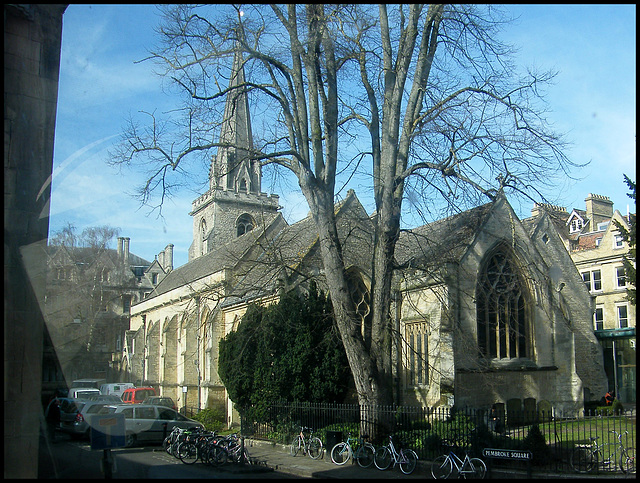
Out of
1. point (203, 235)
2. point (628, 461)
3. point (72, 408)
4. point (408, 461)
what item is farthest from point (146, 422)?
point (203, 235)

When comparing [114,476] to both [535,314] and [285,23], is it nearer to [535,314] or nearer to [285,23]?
[285,23]

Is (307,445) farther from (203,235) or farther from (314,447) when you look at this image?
(203,235)

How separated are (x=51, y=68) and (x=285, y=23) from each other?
23.3 feet

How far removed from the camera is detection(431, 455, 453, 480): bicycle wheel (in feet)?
42.7

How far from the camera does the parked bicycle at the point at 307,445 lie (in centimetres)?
1670

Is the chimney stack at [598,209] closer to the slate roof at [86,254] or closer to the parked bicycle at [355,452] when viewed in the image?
the slate roof at [86,254]

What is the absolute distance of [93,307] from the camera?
103 ft

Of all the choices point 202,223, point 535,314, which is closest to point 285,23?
point 535,314

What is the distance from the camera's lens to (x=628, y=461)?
1297 centimetres

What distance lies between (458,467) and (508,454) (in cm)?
104

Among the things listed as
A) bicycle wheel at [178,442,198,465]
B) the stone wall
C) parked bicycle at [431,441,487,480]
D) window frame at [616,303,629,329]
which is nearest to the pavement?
parked bicycle at [431,441,487,480]

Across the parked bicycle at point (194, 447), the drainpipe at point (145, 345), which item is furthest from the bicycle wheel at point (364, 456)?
the drainpipe at point (145, 345)

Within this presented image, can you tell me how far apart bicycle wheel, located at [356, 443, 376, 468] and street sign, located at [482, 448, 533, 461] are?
9.35 feet

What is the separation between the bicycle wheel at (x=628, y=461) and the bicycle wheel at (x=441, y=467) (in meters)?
3.36
